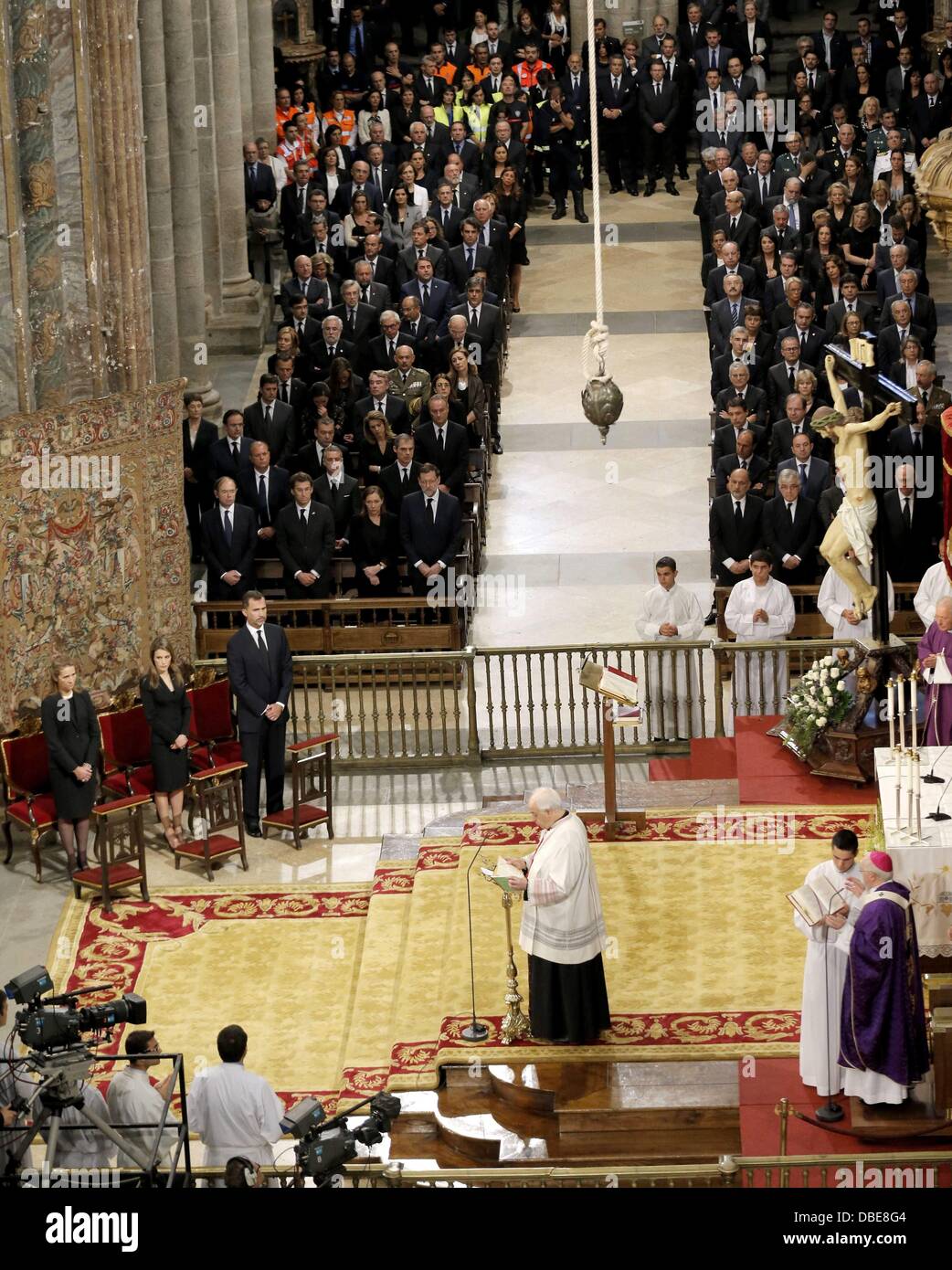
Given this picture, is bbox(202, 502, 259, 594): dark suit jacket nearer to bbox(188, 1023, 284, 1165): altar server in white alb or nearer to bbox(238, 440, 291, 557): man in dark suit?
bbox(238, 440, 291, 557): man in dark suit

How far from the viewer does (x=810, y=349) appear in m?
19.9

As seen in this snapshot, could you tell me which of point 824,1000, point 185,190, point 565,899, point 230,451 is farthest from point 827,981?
point 185,190

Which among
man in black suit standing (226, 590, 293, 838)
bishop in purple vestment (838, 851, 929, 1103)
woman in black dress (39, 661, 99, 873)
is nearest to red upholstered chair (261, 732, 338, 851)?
man in black suit standing (226, 590, 293, 838)

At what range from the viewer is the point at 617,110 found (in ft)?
87.8

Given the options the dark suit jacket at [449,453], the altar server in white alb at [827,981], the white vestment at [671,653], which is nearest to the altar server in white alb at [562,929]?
the altar server in white alb at [827,981]

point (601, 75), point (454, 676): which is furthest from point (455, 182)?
point (454, 676)

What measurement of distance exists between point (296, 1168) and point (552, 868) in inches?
88.9

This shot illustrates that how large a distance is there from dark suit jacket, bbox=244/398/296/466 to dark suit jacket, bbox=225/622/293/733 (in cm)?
353

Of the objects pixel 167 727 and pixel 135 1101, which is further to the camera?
pixel 167 727

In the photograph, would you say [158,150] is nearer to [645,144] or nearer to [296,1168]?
[645,144]

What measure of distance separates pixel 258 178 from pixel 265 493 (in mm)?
7219

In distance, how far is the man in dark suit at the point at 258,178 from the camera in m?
24.7

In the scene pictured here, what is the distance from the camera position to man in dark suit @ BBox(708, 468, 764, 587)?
1762 cm

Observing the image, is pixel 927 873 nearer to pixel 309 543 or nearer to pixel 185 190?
pixel 309 543
